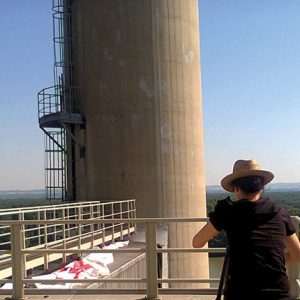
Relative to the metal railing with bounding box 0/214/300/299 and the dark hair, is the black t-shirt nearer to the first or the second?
the dark hair

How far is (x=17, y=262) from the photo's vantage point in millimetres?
6387

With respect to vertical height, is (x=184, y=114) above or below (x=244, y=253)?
above

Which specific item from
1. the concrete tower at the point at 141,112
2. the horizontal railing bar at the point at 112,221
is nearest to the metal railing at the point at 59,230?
the horizontal railing bar at the point at 112,221

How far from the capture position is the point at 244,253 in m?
3.04

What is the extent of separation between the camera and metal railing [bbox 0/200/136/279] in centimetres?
716

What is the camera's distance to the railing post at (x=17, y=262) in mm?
6328

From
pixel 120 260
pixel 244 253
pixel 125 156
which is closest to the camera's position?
pixel 244 253

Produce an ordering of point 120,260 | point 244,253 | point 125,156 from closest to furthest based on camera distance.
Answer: point 244,253
point 120,260
point 125,156

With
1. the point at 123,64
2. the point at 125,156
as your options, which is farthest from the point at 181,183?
the point at 123,64

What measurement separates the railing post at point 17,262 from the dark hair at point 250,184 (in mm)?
3891

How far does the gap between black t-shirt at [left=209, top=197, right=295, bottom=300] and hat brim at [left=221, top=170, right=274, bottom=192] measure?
0.16 m

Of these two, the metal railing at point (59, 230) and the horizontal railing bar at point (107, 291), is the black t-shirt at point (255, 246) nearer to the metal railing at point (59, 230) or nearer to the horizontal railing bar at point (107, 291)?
the metal railing at point (59, 230)

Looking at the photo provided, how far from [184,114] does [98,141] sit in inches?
139

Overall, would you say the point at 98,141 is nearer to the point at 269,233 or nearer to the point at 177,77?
the point at 177,77
